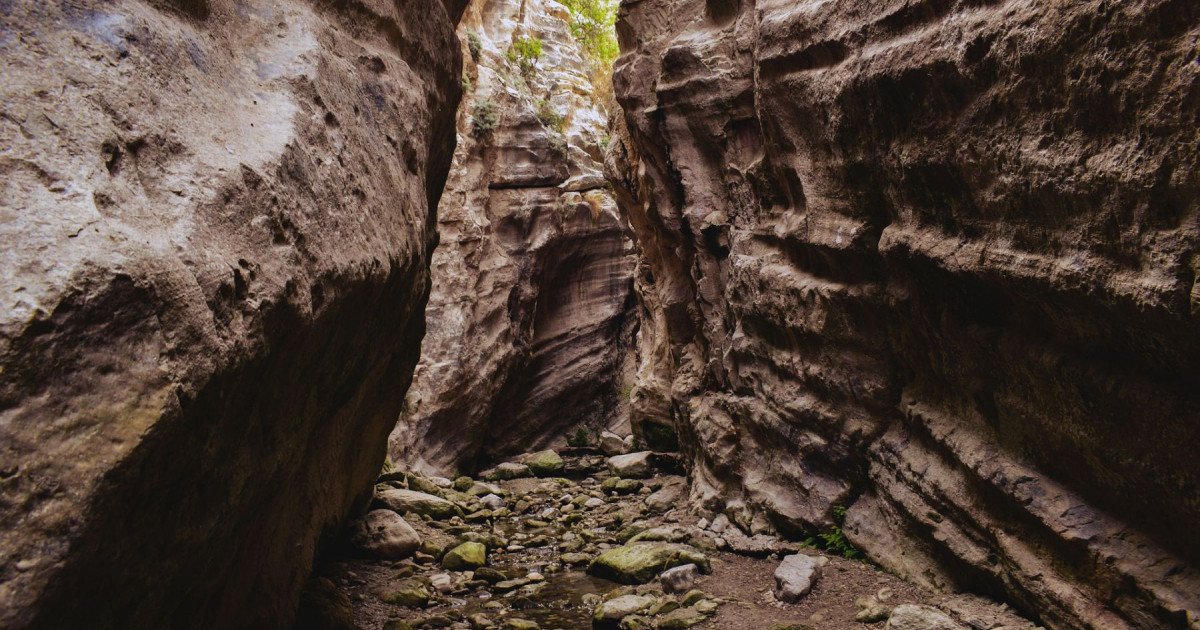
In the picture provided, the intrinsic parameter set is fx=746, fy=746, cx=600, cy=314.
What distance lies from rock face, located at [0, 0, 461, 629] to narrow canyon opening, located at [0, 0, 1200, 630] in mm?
16

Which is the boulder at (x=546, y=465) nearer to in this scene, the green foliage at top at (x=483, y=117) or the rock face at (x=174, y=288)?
the green foliage at top at (x=483, y=117)

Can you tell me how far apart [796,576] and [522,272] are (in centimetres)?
1325

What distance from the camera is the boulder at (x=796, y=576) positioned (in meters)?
6.66

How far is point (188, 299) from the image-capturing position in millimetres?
2910

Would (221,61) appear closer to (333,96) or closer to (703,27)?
(333,96)

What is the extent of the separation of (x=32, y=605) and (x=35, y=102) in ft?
5.94

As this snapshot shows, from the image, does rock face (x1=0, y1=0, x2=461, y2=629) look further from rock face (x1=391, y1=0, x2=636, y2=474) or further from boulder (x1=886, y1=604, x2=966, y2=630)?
rock face (x1=391, y1=0, x2=636, y2=474)

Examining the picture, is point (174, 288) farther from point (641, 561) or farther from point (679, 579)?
point (641, 561)

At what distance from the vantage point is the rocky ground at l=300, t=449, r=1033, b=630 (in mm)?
6254

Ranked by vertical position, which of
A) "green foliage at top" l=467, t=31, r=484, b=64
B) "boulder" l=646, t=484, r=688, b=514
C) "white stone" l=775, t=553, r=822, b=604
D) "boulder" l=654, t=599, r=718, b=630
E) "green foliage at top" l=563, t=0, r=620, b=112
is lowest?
"boulder" l=646, t=484, r=688, b=514

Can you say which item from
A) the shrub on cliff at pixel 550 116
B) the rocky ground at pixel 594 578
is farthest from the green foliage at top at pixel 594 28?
the rocky ground at pixel 594 578

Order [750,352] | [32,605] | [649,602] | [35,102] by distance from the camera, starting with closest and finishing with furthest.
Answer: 1. [32,605]
2. [35,102]
3. [649,602]
4. [750,352]

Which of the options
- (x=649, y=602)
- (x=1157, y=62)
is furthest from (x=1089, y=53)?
(x=649, y=602)

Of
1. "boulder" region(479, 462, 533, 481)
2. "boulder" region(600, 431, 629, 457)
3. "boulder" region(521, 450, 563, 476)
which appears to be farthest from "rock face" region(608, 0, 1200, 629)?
"boulder" region(600, 431, 629, 457)
